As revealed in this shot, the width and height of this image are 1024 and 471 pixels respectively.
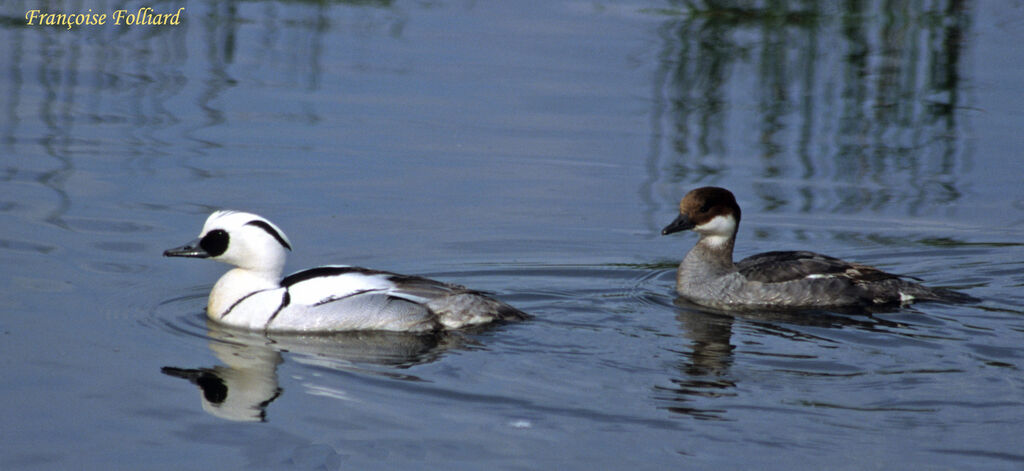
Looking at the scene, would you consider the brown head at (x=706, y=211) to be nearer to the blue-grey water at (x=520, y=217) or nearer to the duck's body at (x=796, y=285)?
the duck's body at (x=796, y=285)

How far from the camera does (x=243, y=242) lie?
9.57m

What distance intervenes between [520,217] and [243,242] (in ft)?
10.6

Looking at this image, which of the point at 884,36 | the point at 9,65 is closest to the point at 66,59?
the point at 9,65

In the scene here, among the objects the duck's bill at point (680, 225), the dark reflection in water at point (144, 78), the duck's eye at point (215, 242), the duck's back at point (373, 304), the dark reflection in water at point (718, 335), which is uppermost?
the dark reflection in water at point (144, 78)

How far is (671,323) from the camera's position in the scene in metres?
9.91

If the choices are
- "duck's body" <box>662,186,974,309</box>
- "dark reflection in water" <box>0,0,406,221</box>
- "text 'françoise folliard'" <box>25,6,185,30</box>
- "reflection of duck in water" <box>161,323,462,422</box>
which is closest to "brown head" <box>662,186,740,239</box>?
Answer: "duck's body" <box>662,186,974,309</box>

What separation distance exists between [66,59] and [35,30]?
5.44 feet

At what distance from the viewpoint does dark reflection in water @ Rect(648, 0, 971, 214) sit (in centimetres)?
1330

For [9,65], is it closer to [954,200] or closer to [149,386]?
[149,386]

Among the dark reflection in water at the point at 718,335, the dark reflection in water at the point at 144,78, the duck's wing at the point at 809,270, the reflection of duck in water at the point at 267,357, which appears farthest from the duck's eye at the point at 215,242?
the duck's wing at the point at 809,270

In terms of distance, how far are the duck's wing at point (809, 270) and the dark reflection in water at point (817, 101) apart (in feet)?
6.51

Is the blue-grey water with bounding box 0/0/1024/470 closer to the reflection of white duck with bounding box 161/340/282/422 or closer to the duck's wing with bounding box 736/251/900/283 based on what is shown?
the reflection of white duck with bounding box 161/340/282/422

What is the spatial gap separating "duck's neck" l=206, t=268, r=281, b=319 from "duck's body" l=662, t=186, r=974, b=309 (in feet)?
11.1

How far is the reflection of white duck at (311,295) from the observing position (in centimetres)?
923
